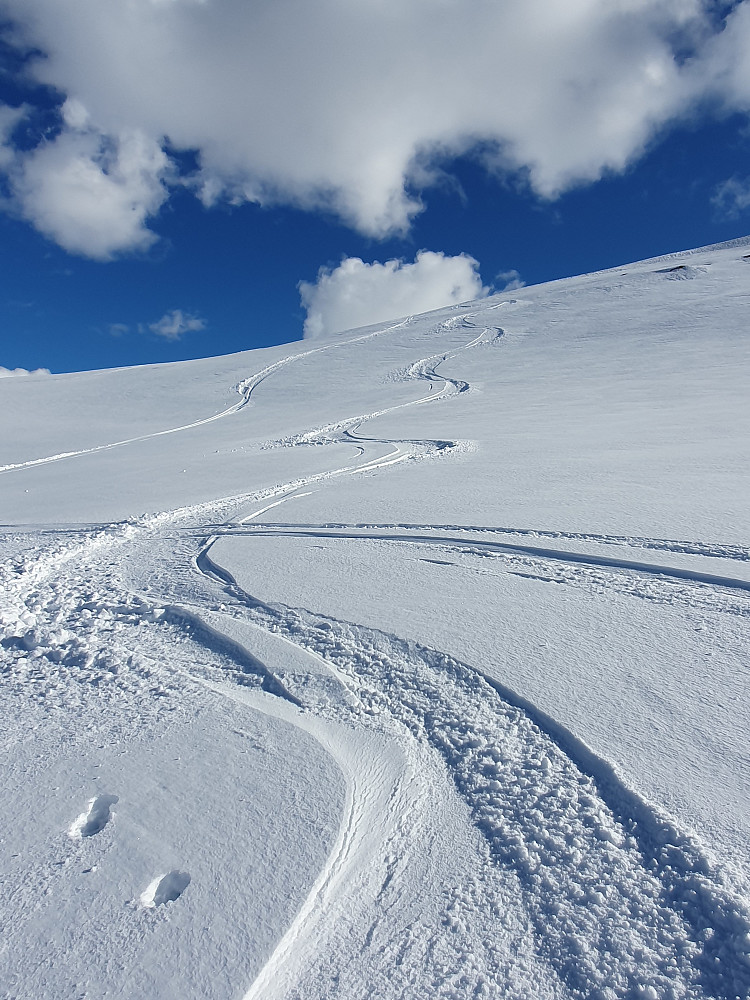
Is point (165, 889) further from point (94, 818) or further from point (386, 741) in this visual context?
point (386, 741)

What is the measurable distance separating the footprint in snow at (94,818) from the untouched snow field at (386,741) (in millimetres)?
14

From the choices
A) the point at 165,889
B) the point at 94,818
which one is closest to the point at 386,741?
the point at 165,889

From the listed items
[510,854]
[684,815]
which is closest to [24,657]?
[510,854]

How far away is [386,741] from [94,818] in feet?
3.87

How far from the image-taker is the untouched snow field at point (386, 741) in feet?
5.59

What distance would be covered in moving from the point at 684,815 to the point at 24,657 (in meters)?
3.49

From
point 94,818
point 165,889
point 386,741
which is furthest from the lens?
point 386,741

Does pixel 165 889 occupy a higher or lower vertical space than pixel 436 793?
higher

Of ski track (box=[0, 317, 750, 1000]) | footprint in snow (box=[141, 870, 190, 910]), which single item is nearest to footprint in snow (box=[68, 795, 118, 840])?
ski track (box=[0, 317, 750, 1000])

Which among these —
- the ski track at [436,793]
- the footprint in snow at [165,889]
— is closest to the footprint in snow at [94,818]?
the ski track at [436,793]

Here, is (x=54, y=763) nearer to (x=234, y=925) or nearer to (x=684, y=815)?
(x=234, y=925)

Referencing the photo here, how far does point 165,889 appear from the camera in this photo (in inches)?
75.9

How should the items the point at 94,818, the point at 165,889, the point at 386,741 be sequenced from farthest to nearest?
the point at 386,741 < the point at 94,818 < the point at 165,889

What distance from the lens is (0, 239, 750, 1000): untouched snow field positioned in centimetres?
171
